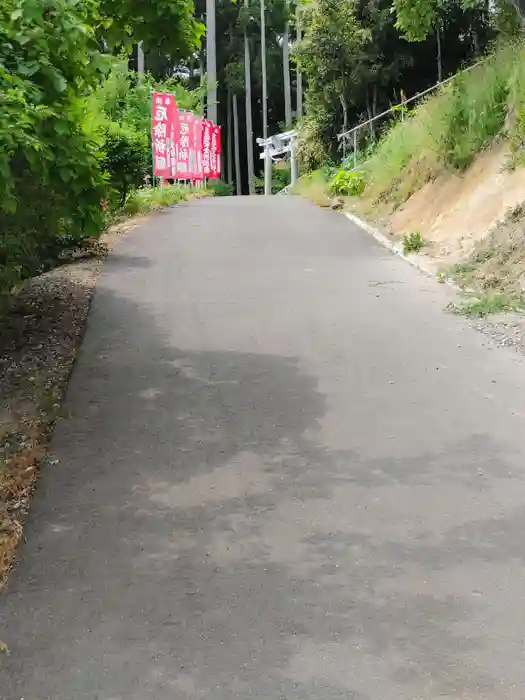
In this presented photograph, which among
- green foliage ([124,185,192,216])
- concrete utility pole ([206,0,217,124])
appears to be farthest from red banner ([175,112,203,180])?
concrete utility pole ([206,0,217,124])

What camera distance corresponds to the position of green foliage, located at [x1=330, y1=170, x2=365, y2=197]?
18844 millimetres

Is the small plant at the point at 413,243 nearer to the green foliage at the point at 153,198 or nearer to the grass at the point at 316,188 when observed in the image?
the green foliage at the point at 153,198

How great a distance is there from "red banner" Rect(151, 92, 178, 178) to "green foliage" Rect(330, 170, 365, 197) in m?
5.04

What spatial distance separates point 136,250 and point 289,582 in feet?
32.2

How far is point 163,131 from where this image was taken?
22.0 meters

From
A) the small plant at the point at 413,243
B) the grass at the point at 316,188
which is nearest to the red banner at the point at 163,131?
the grass at the point at 316,188

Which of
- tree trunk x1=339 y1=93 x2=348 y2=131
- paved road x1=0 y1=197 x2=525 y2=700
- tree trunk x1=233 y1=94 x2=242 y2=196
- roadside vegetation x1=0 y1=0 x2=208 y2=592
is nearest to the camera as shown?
paved road x1=0 y1=197 x2=525 y2=700

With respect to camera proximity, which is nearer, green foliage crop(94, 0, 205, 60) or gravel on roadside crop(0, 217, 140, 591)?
gravel on roadside crop(0, 217, 140, 591)

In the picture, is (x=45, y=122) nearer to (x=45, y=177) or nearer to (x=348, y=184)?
(x=45, y=177)

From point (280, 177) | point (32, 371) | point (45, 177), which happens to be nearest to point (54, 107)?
point (45, 177)

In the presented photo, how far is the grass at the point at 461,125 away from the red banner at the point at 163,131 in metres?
8.43

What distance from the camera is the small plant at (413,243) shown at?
11.3 meters

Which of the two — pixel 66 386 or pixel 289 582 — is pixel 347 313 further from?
pixel 289 582

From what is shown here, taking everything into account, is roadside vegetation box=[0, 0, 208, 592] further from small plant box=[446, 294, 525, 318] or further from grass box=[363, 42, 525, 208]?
grass box=[363, 42, 525, 208]
